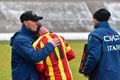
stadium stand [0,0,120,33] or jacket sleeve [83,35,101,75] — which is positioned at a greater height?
jacket sleeve [83,35,101,75]

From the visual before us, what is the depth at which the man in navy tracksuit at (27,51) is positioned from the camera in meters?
3.81

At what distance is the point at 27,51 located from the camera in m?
3.80

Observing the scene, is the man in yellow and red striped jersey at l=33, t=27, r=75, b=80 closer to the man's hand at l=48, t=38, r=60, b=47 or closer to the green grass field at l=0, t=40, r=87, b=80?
the man's hand at l=48, t=38, r=60, b=47

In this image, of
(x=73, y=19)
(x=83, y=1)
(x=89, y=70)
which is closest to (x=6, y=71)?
(x=89, y=70)

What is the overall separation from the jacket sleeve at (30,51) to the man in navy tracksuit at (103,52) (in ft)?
1.94

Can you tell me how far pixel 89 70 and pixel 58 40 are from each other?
64 centimetres

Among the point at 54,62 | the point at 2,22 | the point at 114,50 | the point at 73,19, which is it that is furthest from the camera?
the point at 73,19

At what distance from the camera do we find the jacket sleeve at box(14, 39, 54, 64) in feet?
12.5

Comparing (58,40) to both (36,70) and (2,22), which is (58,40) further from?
(2,22)

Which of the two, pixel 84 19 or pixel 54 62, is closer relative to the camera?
pixel 54 62

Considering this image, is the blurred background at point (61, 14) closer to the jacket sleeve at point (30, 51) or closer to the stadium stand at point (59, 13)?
the stadium stand at point (59, 13)

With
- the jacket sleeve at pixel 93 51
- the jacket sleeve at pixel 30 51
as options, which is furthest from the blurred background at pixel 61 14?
the jacket sleeve at pixel 30 51

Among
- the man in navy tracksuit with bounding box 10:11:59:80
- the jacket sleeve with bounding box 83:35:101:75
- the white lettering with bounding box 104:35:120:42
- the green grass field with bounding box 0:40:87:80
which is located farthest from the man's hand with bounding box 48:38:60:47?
the green grass field with bounding box 0:40:87:80

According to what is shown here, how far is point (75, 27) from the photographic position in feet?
76.0
